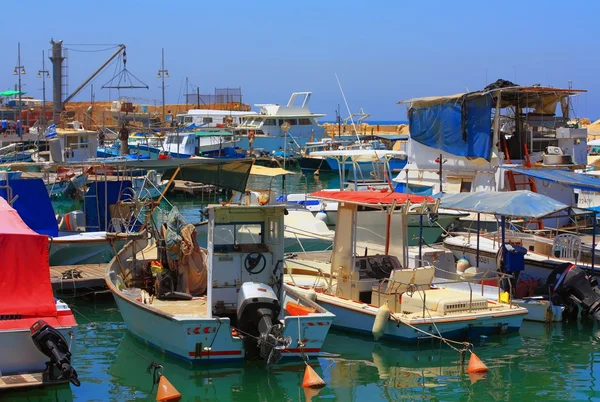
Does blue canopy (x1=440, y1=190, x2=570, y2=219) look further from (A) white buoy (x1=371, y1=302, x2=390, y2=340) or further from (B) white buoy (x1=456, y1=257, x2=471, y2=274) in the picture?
(A) white buoy (x1=371, y1=302, x2=390, y2=340)

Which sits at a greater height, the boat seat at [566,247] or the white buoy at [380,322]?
the boat seat at [566,247]

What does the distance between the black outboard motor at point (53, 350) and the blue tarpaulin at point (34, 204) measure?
9.82 metres

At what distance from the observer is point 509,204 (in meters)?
17.1

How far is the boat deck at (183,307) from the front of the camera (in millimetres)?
14836

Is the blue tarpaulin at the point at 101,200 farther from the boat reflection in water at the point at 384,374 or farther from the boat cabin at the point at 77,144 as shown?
the boat cabin at the point at 77,144

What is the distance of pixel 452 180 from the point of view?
2852 centimetres

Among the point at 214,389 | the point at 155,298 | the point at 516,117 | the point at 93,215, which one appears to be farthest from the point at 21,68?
the point at 214,389

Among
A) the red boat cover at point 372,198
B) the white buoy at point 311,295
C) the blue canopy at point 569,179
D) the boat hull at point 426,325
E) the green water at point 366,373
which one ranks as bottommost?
the green water at point 366,373

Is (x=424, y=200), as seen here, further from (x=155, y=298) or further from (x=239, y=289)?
(x=155, y=298)

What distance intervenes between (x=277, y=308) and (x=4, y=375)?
4230 mm

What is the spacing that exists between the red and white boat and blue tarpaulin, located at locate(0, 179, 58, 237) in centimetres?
785

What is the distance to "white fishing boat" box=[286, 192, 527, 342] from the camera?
1505cm

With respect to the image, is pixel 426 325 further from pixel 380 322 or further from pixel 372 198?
pixel 372 198

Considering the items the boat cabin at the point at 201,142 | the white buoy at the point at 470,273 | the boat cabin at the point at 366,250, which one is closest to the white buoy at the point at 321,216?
the white buoy at the point at 470,273
